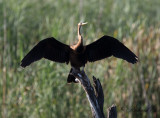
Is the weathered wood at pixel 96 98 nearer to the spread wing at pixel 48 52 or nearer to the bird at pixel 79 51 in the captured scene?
the bird at pixel 79 51

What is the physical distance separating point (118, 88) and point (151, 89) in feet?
1.95

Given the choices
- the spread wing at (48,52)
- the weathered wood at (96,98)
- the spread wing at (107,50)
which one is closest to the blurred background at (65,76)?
the spread wing at (48,52)

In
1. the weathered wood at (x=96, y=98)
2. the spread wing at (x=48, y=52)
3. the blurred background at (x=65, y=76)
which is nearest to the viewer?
the weathered wood at (x=96, y=98)

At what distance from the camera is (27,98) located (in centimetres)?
562

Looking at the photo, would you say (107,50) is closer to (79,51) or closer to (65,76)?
(79,51)

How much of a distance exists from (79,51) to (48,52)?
13.2 inches

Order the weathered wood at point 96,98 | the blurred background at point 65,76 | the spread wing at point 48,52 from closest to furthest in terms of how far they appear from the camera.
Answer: the weathered wood at point 96,98 → the spread wing at point 48,52 → the blurred background at point 65,76

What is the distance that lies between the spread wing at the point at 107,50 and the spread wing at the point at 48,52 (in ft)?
0.79

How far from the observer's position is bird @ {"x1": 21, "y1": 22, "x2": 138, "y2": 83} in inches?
162

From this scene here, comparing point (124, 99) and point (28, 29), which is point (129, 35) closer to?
point (124, 99)

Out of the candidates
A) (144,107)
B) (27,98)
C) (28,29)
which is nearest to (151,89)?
(144,107)

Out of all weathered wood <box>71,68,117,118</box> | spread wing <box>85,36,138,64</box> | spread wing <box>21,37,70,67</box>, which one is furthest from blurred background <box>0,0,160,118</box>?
weathered wood <box>71,68,117,118</box>

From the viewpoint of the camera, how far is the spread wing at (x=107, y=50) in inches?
164

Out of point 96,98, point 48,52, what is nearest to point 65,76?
point 48,52
